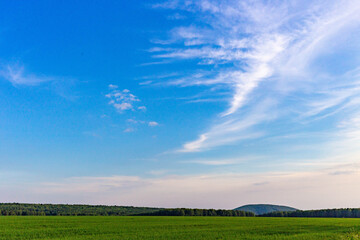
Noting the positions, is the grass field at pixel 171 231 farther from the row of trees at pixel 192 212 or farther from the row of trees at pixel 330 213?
the row of trees at pixel 330 213

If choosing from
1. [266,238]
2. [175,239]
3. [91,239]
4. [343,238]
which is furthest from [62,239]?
[343,238]

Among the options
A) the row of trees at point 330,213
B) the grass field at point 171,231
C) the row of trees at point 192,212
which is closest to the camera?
the grass field at point 171,231

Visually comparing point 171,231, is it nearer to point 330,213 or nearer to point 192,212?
point 192,212

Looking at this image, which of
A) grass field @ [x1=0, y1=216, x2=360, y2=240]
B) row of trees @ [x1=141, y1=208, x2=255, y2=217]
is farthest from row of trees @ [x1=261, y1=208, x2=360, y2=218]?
grass field @ [x1=0, y1=216, x2=360, y2=240]

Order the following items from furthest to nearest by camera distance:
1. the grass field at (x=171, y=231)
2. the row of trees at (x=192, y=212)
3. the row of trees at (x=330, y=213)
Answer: the row of trees at (x=330, y=213) < the row of trees at (x=192, y=212) < the grass field at (x=171, y=231)

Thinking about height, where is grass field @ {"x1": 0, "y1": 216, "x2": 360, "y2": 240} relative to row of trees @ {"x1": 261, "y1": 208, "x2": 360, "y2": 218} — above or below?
above

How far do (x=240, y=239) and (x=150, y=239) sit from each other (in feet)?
33.5

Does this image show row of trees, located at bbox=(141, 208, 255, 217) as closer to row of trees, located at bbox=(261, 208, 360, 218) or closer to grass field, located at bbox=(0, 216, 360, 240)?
row of trees, located at bbox=(261, 208, 360, 218)

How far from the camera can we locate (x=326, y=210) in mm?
172375

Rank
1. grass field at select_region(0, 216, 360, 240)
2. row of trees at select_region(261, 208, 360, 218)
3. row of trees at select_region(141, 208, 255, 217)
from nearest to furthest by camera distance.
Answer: grass field at select_region(0, 216, 360, 240) < row of trees at select_region(141, 208, 255, 217) < row of trees at select_region(261, 208, 360, 218)

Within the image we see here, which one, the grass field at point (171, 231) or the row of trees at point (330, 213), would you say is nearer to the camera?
the grass field at point (171, 231)

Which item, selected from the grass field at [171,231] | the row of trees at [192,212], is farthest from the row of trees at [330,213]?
the grass field at [171,231]

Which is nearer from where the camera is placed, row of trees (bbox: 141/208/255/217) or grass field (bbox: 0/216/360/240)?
grass field (bbox: 0/216/360/240)

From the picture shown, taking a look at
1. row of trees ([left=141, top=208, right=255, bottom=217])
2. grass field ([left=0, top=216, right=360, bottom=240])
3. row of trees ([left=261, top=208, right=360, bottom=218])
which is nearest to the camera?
grass field ([left=0, top=216, right=360, bottom=240])
